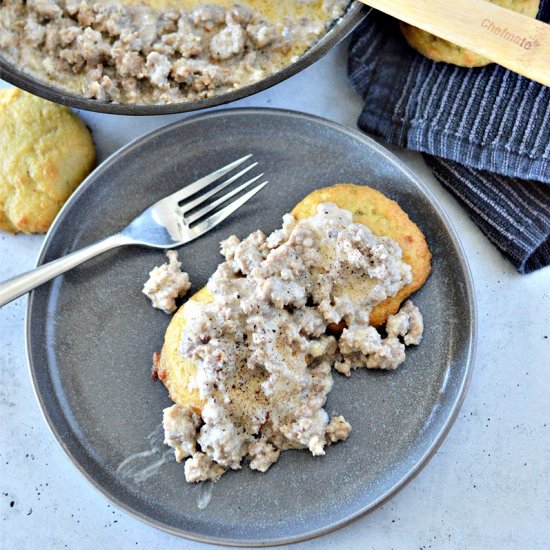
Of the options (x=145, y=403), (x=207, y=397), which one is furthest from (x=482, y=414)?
(x=145, y=403)

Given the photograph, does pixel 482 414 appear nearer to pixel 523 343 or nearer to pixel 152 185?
pixel 523 343

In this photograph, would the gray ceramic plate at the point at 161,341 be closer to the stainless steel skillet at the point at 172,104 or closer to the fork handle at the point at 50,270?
the fork handle at the point at 50,270

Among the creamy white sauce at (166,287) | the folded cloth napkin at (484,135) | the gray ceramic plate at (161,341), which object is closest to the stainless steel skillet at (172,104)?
the gray ceramic plate at (161,341)

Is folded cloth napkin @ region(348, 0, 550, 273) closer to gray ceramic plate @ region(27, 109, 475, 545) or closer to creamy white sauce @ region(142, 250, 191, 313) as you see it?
gray ceramic plate @ region(27, 109, 475, 545)

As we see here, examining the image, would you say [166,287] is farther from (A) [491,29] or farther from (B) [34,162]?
(A) [491,29]

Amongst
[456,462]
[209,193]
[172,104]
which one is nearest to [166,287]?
[209,193]
